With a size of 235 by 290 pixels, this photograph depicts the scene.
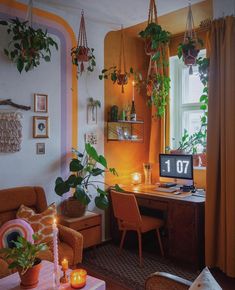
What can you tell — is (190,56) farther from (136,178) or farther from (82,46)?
(136,178)

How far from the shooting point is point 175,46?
407 cm

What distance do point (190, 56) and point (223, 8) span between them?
556 mm

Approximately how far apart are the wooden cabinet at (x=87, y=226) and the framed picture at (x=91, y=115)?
3.59 ft

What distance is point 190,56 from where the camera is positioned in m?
3.01

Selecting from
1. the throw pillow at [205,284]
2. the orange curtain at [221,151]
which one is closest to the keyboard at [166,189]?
the orange curtain at [221,151]

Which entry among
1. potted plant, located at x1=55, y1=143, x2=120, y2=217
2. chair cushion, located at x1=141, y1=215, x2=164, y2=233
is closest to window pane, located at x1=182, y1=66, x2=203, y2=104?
potted plant, located at x1=55, y1=143, x2=120, y2=217

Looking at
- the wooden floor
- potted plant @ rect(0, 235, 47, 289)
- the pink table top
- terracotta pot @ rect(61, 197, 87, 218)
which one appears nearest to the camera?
potted plant @ rect(0, 235, 47, 289)

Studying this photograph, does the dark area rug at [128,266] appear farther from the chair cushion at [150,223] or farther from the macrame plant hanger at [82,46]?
the macrame plant hanger at [82,46]

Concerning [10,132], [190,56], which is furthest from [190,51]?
[10,132]

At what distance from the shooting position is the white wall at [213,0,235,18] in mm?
2893

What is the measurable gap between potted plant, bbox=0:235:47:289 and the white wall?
2.69 metres

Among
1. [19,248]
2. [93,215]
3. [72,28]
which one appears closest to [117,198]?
[93,215]

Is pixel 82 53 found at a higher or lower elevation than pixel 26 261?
higher

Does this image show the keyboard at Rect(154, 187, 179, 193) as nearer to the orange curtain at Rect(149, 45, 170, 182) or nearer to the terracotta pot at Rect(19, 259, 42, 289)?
the orange curtain at Rect(149, 45, 170, 182)
